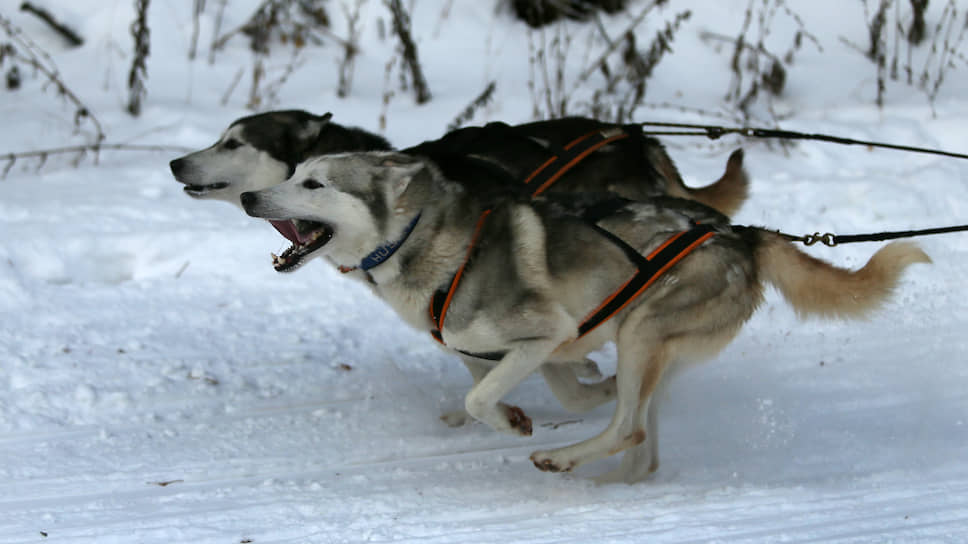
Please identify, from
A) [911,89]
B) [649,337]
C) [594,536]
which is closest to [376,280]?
[649,337]

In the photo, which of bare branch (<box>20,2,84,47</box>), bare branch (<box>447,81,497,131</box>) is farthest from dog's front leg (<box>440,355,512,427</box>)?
bare branch (<box>20,2,84,47</box>)

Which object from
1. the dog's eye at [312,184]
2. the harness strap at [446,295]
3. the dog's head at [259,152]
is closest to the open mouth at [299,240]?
the dog's eye at [312,184]

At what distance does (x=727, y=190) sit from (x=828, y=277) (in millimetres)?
1013

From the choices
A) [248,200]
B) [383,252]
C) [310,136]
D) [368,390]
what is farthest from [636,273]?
[310,136]

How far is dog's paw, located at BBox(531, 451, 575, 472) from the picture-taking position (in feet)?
9.61

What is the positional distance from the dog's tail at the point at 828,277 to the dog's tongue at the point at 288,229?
1545 millimetres

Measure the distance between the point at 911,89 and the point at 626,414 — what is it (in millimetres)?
5533

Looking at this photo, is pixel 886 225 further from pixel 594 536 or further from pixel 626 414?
pixel 594 536

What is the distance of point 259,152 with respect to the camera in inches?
145

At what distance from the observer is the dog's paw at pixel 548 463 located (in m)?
2.93

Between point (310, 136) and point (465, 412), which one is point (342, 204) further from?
point (465, 412)

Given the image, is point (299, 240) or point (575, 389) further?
point (575, 389)

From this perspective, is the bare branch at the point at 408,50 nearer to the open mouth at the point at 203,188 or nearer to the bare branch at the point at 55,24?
the bare branch at the point at 55,24

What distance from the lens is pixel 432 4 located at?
8344mm
